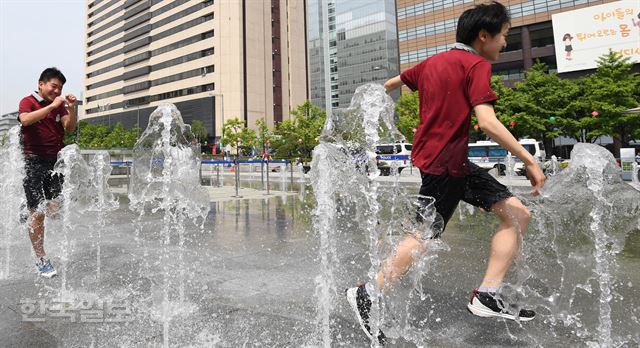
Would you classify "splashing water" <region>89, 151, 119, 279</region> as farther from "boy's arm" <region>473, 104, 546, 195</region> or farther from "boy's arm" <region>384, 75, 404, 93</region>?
"boy's arm" <region>473, 104, 546, 195</region>

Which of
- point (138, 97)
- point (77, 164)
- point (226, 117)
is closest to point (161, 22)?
point (138, 97)

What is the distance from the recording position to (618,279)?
3.23m

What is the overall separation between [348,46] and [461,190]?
314ft

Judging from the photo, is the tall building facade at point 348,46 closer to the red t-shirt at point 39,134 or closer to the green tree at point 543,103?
the green tree at point 543,103

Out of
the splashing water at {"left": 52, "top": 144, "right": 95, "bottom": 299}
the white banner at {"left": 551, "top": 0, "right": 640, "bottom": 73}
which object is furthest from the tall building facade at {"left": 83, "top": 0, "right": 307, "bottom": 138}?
the splashing water at {"left": 52, "top": 144, "right": 95, "bottom": 299}

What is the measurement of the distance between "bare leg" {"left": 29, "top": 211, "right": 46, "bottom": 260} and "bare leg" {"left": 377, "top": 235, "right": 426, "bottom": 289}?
299 centimetres

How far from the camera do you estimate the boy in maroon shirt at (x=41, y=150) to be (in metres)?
3.46

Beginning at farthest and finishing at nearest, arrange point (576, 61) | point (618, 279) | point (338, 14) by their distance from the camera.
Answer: point (338, 14)
point (576, 61)
point (618, 279)

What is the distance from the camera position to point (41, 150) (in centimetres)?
353

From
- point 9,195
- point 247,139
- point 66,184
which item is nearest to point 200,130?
point 247,139

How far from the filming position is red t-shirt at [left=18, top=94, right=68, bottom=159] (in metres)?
3.51

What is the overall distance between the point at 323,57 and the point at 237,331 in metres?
104

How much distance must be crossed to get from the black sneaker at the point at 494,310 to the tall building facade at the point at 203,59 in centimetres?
5934

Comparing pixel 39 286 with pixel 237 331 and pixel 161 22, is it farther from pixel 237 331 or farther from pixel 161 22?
pixel 161 22
